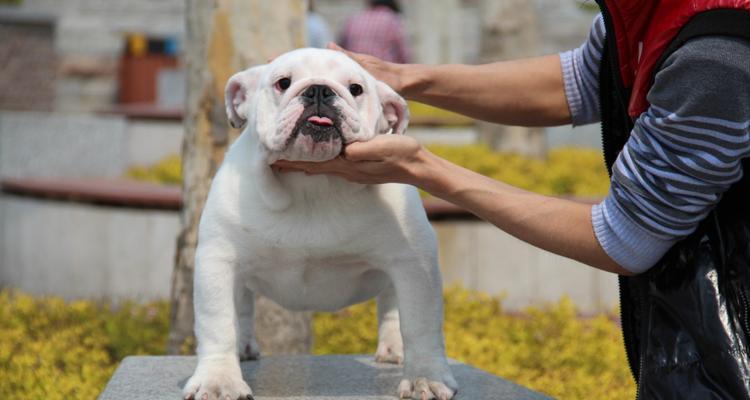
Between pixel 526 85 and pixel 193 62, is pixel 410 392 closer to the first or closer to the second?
pixel 526 85

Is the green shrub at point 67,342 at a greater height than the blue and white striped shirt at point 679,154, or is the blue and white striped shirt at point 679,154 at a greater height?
the blue and white striped shirt at point 679,154

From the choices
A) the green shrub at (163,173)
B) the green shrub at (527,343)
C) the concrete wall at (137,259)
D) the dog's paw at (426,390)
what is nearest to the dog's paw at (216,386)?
the dog's paw at (426,390)

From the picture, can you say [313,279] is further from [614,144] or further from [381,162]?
[614,144]

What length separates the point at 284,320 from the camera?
4.94m

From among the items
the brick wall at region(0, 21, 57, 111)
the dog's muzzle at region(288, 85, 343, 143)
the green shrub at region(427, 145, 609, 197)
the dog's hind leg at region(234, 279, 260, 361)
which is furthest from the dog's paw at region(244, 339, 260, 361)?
the brick wall at region(0, 21, 57, 111)

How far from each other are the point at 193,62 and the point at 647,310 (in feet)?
8.55

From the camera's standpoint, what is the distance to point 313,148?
3.21m

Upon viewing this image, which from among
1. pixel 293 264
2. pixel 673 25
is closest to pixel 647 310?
pixel 673 25

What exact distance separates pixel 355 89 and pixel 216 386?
0.95m

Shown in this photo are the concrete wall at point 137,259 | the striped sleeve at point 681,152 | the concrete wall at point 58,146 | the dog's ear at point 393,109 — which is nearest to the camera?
the striped sleeve at point 681,152

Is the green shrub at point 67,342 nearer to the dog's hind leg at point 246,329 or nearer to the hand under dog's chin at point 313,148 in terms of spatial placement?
the dog's hind leg at point 246,329

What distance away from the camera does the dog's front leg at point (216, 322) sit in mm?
3404

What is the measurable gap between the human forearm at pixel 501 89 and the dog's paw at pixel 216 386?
1175mm

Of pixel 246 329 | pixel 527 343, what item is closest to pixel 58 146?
pixel 527 343
